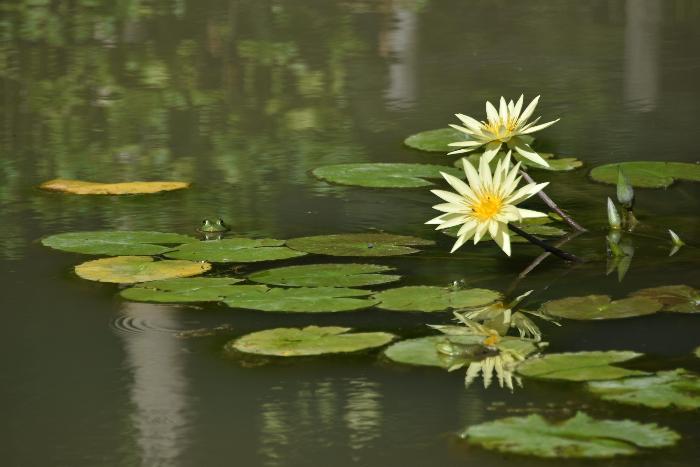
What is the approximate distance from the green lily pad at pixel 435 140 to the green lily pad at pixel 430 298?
5.08 feet

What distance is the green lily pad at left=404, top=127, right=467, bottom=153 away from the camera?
176 inches

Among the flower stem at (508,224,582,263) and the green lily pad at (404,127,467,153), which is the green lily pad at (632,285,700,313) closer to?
the flower stem at (508,224,582,263)

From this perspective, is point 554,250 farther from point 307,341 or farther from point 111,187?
point 111,187

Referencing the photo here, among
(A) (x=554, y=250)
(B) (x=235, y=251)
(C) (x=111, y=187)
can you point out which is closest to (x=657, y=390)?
(A) (x=554, y=250)

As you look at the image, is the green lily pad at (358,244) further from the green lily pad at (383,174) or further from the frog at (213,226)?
the green lily pad at (383,174)

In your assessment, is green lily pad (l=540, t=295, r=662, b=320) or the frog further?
the frog

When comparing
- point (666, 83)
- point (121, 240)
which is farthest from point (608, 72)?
point (121, 240)

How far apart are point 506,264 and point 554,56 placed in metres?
3.26

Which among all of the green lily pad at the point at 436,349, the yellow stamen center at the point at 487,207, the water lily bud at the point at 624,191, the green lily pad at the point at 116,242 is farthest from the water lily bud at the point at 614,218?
the green lily pad at the point at 116,242

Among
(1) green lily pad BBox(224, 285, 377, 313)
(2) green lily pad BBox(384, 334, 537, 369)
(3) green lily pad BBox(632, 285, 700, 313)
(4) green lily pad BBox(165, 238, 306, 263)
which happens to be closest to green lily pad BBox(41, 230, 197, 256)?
(4) green lily pad BBox(165, 238, 306, 263)

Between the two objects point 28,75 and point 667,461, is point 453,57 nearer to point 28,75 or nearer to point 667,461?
point 28,75

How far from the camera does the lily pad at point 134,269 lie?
10.2ft

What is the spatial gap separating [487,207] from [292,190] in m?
1.20

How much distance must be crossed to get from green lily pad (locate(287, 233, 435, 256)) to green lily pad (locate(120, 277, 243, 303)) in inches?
12.0
